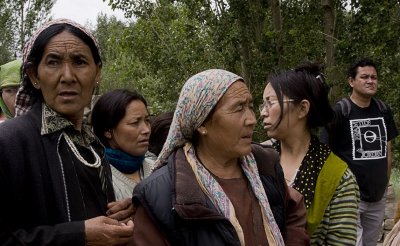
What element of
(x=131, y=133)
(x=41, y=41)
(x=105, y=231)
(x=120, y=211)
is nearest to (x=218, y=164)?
(x=120, y=211)

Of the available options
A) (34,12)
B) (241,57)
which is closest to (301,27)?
(241,57)

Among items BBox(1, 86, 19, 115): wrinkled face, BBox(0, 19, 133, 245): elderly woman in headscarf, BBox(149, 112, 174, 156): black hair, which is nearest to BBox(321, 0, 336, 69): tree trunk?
BBox(149, 112, 174, 156): black hair

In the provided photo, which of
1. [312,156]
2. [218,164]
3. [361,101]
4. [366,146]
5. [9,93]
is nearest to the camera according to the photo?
[218,164]

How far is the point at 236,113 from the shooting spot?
2.28 m

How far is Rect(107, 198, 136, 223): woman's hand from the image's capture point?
211 cm

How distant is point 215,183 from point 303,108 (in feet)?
3.27

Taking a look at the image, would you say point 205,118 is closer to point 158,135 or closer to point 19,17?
point 158,135

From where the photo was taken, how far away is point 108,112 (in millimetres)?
3383

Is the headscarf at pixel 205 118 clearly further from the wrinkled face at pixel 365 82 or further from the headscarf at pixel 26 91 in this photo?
the wrinkled face at pixel 365 82

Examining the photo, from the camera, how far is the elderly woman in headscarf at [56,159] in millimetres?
1853

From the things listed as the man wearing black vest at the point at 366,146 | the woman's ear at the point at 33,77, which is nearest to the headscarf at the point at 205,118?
the woman's ear at the point at 33,77

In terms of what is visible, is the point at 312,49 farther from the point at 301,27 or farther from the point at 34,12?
the point at 34,12

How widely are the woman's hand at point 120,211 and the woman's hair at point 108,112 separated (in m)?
1.25

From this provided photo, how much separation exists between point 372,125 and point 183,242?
3463 mm
